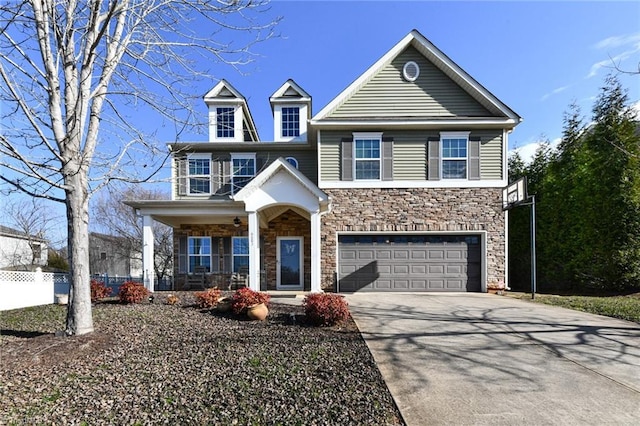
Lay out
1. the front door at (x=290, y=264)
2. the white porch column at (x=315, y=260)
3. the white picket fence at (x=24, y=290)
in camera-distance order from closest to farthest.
→ the white picket fence at (x=24, y=290)
the white porch column at (x=315, y=260)
the front door at (x=290, y=264)

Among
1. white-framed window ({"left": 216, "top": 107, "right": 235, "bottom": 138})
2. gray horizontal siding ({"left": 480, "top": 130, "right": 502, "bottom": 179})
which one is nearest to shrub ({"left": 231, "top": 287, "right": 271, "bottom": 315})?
white-framed window ({"left": 216, "top": 107, "right": 235, "bottom": 138})

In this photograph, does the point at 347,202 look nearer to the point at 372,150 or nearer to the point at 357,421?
the point at 372,150

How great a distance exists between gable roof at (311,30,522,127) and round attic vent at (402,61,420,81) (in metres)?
0.52

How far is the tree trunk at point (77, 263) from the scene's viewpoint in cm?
544

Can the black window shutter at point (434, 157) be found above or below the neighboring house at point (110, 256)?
above

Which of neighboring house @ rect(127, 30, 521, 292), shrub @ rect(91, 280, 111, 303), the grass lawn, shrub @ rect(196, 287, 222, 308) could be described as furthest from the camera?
neighboring house @ rect(127, 30, 521, 292)

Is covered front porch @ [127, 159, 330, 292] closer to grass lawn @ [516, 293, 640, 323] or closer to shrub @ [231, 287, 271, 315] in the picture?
shrub @ [231, 287, 271, 315]

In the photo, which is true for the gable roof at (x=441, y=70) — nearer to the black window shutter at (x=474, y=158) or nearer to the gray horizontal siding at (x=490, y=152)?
the gray horizontal siding at (x=490, y=152)

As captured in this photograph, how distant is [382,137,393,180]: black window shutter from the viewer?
11.8 m

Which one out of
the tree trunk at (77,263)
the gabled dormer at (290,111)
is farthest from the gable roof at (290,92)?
the tree trunk at (77,263)

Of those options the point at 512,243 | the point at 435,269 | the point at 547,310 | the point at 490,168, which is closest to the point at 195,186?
the point at 435,269

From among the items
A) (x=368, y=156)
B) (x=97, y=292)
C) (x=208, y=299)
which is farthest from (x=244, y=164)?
(x=208, y=299)

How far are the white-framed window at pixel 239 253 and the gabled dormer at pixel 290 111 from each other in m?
4.49

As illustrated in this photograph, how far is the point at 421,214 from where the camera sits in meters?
11.7
